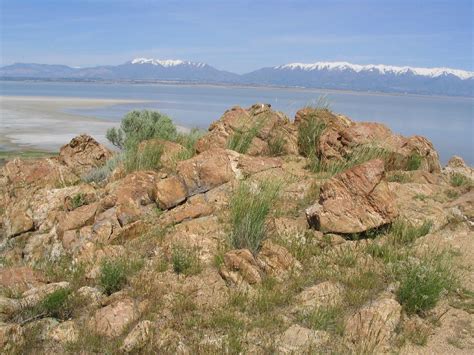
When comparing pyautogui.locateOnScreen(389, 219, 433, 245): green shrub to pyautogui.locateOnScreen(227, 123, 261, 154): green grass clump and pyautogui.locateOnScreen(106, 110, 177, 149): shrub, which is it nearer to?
pyautogui.locateOnScreen(227, 123, 261, 154): green grass clump

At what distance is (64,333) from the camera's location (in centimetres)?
553

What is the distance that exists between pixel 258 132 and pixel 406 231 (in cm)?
512

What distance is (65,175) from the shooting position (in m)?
11.5

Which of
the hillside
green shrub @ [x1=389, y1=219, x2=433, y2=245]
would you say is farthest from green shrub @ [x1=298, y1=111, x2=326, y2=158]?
green shrub @ [x1=389, y1=219, x2=433, y2=245]

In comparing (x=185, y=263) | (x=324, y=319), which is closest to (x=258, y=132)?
(x=185, y=263)

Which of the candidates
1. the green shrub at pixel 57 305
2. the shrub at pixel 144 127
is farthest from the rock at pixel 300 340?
the shrub at pixel 144 127

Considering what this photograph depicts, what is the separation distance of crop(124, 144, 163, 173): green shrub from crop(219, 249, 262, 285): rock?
4390 mm

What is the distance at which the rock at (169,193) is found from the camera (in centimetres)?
873

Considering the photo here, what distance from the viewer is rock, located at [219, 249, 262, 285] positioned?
6.34m

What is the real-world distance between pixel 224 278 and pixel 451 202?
4.43 meters

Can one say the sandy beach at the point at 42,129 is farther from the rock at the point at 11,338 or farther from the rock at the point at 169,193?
the rock at the point at 11,338

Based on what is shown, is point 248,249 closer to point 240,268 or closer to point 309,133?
point 240,268

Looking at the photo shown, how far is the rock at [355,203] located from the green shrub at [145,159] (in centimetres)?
414

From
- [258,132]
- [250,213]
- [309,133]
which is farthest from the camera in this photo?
[258,132]
